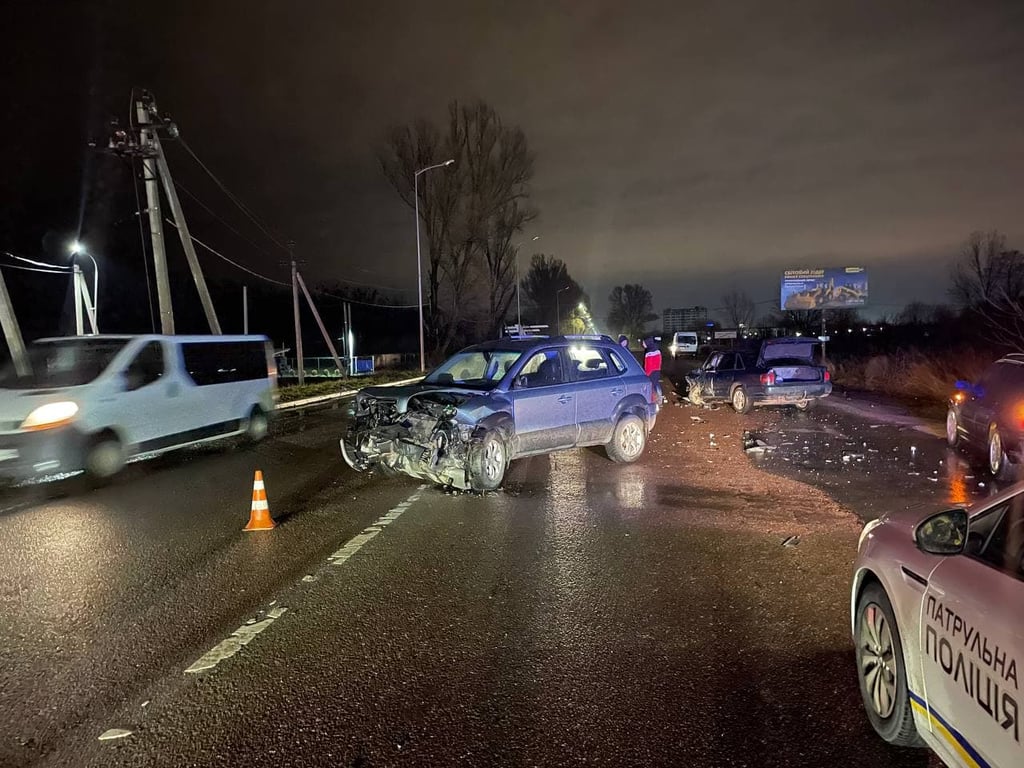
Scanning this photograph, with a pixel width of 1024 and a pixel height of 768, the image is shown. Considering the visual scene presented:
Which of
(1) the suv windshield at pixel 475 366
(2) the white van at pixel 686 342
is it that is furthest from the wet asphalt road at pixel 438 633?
(2) the white van at pixel 686 342

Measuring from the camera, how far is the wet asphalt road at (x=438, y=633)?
3.13m

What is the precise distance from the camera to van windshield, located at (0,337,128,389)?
9234mm

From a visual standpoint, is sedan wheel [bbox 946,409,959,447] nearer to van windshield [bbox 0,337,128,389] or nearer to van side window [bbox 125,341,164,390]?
van side window [bbox 125,341,164,390]

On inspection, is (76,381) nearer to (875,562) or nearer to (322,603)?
(322,603)

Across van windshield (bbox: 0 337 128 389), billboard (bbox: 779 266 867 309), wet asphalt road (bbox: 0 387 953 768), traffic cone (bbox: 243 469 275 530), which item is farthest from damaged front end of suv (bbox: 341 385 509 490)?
billboard (bbox: 779 266 867 309)

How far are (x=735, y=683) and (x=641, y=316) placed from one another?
115 metres

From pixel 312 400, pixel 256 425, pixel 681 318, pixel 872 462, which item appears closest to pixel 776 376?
pixel 872 462

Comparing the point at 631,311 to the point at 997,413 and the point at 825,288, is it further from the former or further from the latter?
the point at 997,413

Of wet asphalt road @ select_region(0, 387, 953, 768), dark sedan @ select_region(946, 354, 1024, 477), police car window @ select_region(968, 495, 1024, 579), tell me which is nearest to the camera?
police car window @ select_region(968, 495, 1024, 579)

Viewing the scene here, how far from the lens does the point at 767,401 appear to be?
16609 mm

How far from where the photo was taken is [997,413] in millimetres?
8641

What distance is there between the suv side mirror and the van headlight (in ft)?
30.6

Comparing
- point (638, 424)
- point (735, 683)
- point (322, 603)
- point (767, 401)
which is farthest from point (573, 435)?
point (767, 401)

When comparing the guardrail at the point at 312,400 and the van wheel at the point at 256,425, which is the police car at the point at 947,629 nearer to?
the van wheel at the point at 256,425
